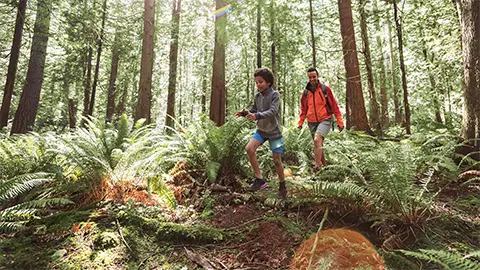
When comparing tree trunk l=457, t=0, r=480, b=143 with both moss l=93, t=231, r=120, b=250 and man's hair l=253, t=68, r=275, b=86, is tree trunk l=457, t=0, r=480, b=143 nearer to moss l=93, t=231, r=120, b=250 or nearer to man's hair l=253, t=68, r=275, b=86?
man's hair l=253, t=68, r=275, b=86

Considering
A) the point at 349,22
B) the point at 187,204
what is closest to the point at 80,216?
the point at 187,204

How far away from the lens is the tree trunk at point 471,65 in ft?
13.0

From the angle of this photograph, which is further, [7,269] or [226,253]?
[226,253]

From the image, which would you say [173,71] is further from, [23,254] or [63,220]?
[23,254]

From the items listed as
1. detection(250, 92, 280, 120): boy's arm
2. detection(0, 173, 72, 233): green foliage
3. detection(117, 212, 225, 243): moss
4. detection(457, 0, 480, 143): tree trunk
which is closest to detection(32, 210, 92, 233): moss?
detection(0, 173, 72, 233): green foliage

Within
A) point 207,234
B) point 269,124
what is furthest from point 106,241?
point 269,124

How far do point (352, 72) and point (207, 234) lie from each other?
6.96 metres

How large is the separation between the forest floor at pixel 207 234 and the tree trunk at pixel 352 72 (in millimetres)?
4658

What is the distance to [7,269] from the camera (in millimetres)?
2191

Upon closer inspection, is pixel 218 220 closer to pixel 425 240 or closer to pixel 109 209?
pixel 109 209

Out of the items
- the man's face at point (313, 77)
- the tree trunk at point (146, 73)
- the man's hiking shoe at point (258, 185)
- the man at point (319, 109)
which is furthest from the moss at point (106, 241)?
the tree trunk at point (146, 73)

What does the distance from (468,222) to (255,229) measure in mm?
2180

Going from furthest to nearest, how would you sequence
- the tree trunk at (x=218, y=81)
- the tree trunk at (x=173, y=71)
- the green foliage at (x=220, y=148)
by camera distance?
the tree trunk at (x=173, y=71) → the tree trunk at (x=218, y=81) → the green foliage at (x=220, y=148)

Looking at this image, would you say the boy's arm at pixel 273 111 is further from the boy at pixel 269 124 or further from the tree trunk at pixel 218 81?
the tree trunk at pixel 218 81
